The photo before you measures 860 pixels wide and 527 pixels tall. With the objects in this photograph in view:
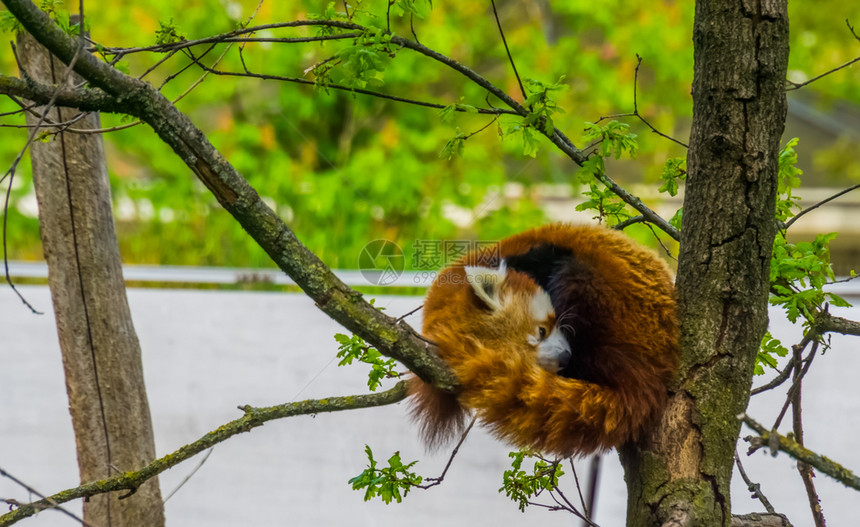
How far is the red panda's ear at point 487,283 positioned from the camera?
111 cm

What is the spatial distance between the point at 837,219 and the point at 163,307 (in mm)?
4100

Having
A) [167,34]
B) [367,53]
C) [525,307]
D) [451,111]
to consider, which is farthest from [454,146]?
[167,34]

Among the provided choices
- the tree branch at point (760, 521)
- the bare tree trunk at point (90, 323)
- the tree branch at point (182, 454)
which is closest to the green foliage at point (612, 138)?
the tree branch at point (182, 454)

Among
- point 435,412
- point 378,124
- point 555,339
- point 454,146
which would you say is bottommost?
point 435,412

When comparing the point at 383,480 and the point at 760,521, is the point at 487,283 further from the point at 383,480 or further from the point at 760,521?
the point at 760,521

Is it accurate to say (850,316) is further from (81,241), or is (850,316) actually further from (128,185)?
(128,185)

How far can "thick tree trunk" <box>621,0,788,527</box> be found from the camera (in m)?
0.92

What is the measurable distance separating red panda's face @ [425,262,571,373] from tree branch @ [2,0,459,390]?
0.18 meters

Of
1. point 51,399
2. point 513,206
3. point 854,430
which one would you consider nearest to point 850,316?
point 854,430

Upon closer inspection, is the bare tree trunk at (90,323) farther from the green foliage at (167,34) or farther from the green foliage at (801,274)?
the green foliage at (801,274)

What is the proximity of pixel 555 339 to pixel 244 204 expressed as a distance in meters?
0.56

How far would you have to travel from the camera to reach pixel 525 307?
3.86 feet

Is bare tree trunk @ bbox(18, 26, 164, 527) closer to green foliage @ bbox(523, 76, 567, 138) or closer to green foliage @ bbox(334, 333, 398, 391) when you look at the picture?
green foliage @ bbox(334, 333, 398, 391)

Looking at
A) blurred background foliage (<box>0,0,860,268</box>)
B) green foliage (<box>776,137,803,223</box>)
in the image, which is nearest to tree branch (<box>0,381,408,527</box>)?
green foliage (<box>776,137,803,223</box>)
